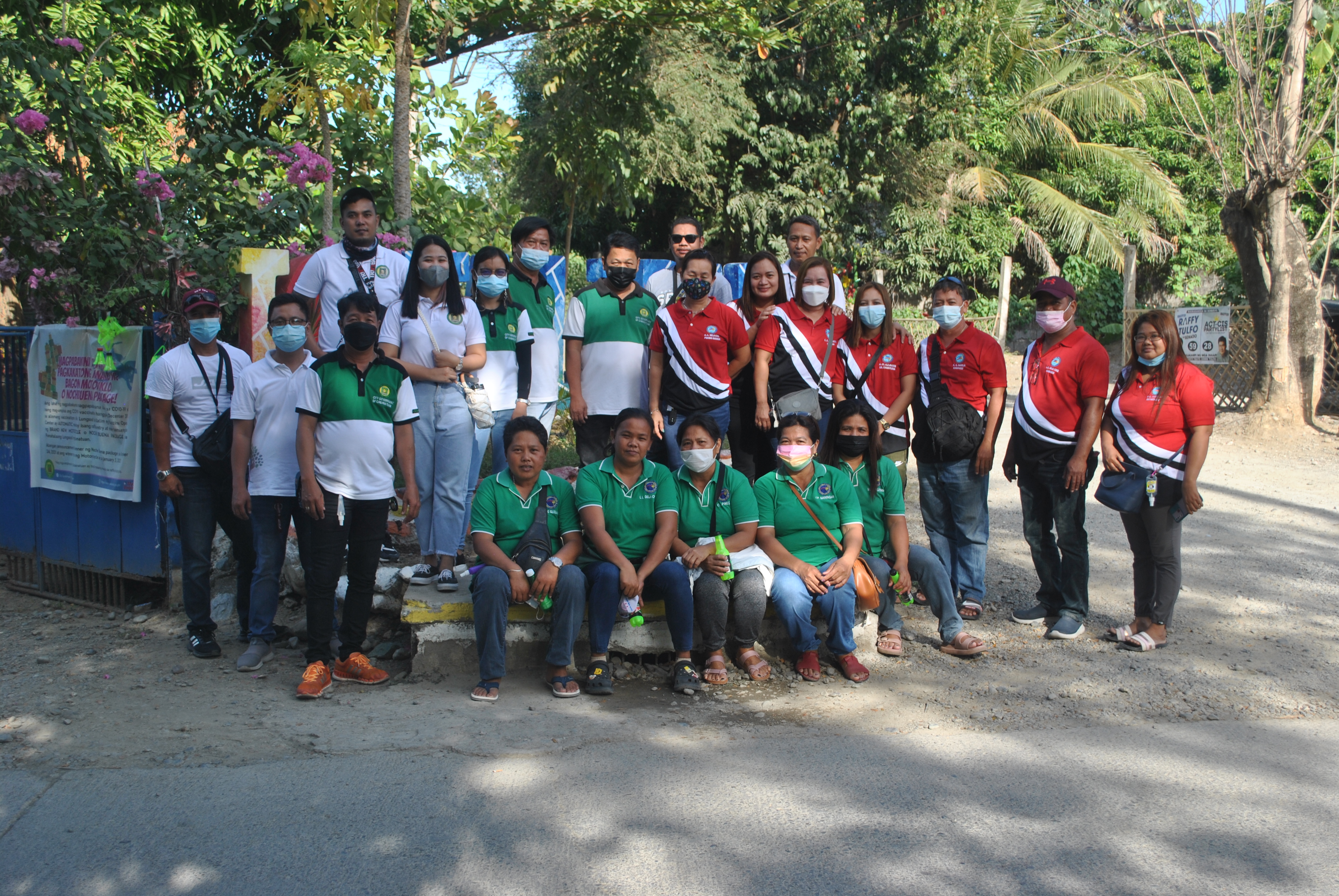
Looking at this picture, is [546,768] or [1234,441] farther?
[1234,441]

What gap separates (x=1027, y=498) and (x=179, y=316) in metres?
5.49

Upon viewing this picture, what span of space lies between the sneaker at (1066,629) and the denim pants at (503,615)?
8.91 ft

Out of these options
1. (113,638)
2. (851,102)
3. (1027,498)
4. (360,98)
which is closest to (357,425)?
(113,638)

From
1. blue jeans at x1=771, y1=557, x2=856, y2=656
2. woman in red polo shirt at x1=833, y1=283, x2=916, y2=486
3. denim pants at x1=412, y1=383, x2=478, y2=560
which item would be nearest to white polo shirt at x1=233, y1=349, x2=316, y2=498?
denim pants at x1=412, y1=383, x2=478, y2=560

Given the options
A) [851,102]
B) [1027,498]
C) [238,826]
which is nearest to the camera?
[238,826]

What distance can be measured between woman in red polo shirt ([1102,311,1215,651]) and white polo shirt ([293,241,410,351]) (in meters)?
4.02

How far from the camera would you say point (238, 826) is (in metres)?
3.50

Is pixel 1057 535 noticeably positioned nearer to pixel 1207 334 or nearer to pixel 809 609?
pixel 809 609

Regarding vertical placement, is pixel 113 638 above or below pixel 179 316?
below

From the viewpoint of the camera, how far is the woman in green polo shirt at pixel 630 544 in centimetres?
492

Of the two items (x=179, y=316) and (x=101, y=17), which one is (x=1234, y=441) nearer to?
(x=179, y=316)

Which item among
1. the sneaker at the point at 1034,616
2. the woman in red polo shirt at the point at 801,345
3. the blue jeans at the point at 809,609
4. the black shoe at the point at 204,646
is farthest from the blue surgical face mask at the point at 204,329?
the sneaker at the point at 1034,616

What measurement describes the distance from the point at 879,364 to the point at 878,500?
90cm

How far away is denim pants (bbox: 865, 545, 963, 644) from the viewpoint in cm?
544
